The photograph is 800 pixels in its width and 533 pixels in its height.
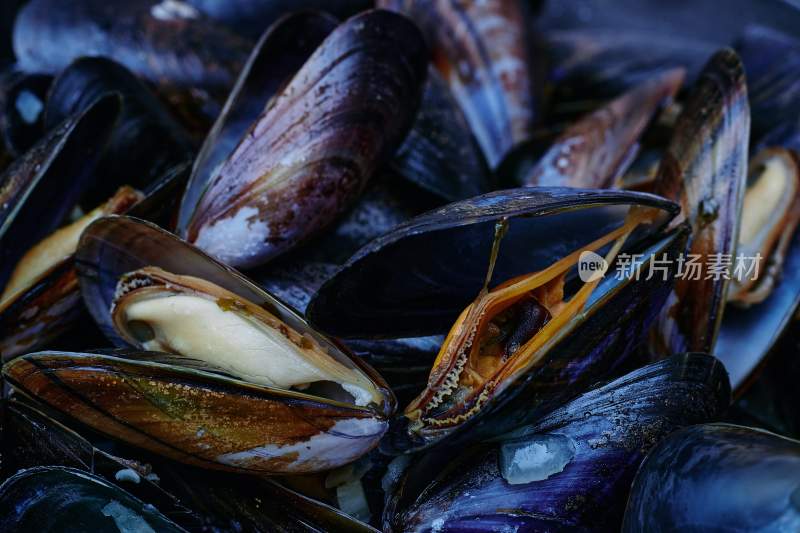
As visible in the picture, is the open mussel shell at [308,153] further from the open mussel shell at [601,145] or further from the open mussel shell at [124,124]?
the open mussel shell at [601,145]

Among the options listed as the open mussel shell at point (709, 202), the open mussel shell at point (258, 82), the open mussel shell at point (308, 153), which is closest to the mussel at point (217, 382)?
the open mussel shell at point (308, 153)

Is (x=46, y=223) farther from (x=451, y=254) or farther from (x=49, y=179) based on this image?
(x=451, y=254)

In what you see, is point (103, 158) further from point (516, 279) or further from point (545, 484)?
point (545, 484)

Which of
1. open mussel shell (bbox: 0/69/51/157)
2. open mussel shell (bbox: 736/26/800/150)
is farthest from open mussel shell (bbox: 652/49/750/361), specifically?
open mussel shell (bbox: 0/69/51/157)

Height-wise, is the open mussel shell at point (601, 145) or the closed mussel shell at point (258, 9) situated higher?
the closed mussel shell at point (258, 9)

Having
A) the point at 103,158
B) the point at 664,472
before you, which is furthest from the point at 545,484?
the point at 103,158

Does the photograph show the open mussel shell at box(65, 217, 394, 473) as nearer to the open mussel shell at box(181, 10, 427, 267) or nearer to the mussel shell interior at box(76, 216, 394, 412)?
the mussel shell interior at box(76, 216, 394, 412)
